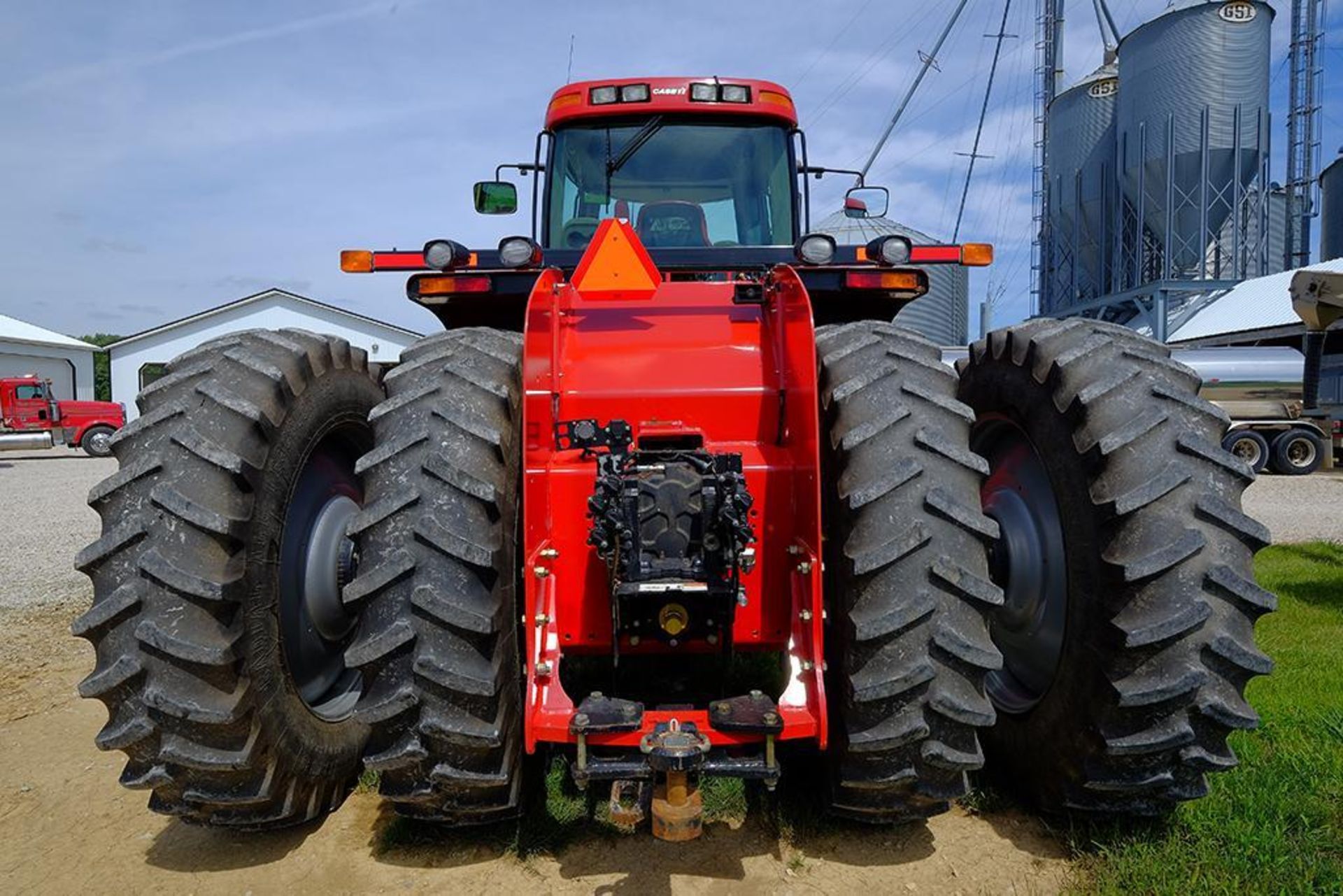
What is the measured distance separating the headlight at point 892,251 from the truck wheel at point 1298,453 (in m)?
16.6

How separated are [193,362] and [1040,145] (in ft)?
130

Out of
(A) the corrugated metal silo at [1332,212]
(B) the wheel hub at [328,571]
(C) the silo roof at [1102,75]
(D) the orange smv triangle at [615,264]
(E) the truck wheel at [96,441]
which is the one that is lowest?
(E) the truck wheel at [96,441]

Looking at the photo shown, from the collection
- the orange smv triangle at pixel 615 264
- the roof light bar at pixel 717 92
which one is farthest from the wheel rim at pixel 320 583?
the roof light bar at pixel 717 92

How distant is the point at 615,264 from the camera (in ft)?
10.0

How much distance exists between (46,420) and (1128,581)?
28925mm

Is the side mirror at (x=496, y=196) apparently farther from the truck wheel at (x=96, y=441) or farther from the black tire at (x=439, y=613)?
the truck wheel at (x=96, y=441)

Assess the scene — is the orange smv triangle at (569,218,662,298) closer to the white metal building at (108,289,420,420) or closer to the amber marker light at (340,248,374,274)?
the amber marker light at (340,248,374,274)

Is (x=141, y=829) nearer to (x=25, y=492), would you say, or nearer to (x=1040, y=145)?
(x=25, y=492)

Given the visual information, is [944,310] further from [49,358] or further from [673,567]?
[49,358]

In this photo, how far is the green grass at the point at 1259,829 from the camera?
252 cm

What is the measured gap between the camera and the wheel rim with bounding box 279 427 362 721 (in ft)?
10.4

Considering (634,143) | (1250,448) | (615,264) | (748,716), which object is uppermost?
(634,143)

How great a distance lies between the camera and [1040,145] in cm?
3644

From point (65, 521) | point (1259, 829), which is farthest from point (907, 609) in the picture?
point (65, 521)
